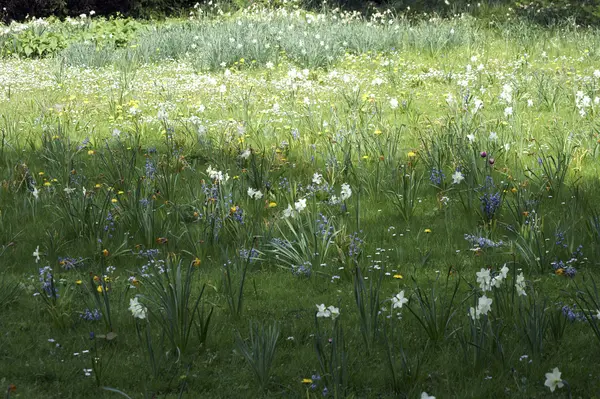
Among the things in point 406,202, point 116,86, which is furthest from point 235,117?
point 406,202

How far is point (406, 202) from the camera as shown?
4.68 metres

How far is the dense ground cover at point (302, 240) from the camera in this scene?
3012 mm

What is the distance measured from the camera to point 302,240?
13.1 ft

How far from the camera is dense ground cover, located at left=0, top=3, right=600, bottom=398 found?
3012 millimetres

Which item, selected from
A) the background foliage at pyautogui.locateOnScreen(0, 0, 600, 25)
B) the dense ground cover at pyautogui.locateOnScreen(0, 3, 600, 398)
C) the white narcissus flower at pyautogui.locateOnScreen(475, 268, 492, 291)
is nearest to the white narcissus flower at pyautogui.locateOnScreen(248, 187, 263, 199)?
the dense ground cover at pyautogui.locateOnScreen(0, 3, 600, 398)

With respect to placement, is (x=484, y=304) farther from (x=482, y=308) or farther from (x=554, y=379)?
(x=554, y=379)

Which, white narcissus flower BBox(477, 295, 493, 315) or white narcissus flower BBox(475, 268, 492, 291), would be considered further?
white narcissus flower BBox(475, 268, 492, 291)

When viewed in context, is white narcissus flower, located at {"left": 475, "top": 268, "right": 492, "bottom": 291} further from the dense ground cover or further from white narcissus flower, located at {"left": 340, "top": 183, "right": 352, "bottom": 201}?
white narcissus flower, located at {"left": 340, "top": 183, "right": 352, "bottom": 201}

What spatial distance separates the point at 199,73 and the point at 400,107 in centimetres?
304

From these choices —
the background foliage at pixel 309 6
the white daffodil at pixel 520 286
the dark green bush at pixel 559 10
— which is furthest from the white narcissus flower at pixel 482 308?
the background foliage at pixel 309 6

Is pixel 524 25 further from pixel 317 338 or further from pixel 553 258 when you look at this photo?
pixel 317 338

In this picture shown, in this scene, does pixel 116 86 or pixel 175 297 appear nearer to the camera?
pixel 175 297

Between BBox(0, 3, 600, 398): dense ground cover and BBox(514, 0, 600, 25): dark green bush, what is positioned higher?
BBox(514, 0, 600, 25): dark green bush

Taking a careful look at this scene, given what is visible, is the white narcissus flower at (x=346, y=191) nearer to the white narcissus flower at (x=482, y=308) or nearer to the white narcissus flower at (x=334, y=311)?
the white narcissus flower at (x=334, y=311)
